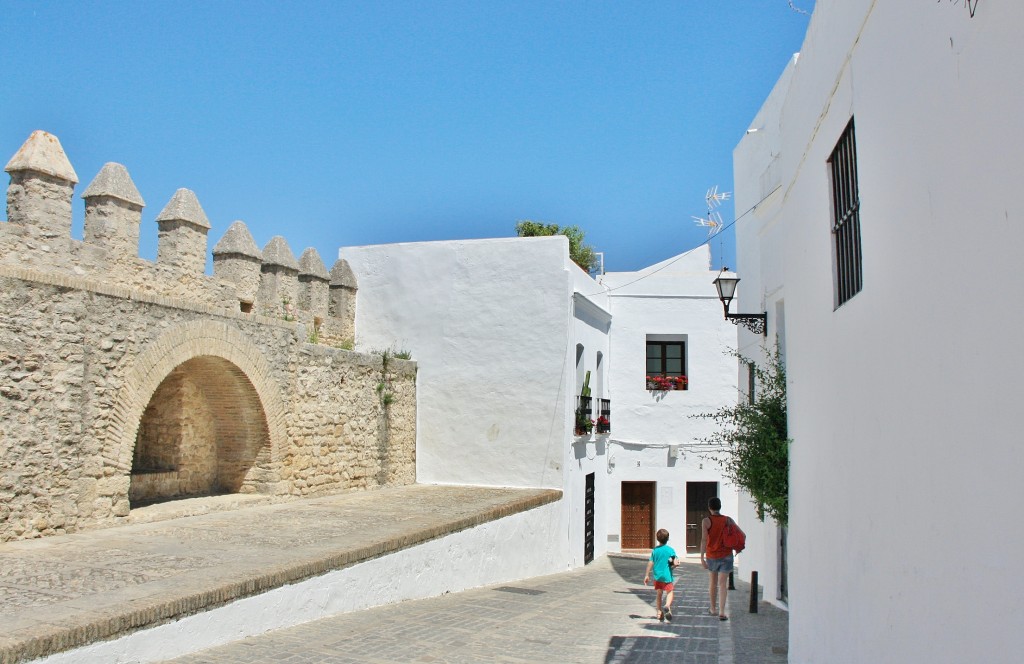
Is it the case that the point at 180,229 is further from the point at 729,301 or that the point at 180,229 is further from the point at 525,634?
the point at 729,301

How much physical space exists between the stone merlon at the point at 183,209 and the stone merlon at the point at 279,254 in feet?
5.36

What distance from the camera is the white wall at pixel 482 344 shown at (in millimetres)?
14492

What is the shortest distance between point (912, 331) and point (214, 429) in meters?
9.84

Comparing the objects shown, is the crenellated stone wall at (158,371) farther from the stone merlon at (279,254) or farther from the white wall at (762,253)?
the white wall at (762,253)

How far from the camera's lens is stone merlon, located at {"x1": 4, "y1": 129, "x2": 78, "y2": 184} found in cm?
781

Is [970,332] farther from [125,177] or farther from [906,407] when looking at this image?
[125,177]

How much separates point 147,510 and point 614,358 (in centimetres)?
1103

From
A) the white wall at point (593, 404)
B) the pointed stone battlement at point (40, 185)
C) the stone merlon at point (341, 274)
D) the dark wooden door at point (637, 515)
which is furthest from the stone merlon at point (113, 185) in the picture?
the dark wooden door at point (637, 515)

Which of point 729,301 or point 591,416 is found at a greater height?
point 729,301

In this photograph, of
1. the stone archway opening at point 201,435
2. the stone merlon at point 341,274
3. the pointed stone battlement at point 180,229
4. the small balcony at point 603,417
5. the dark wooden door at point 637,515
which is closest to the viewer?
the pointed stone battlement at point 180,229

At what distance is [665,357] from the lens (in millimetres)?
18219

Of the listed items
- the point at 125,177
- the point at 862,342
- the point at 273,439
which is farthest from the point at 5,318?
the point at 862,342

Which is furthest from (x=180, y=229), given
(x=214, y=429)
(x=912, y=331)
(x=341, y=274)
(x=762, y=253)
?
(x=912, y=331)

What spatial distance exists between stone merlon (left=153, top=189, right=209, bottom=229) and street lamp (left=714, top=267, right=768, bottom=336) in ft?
20.8
